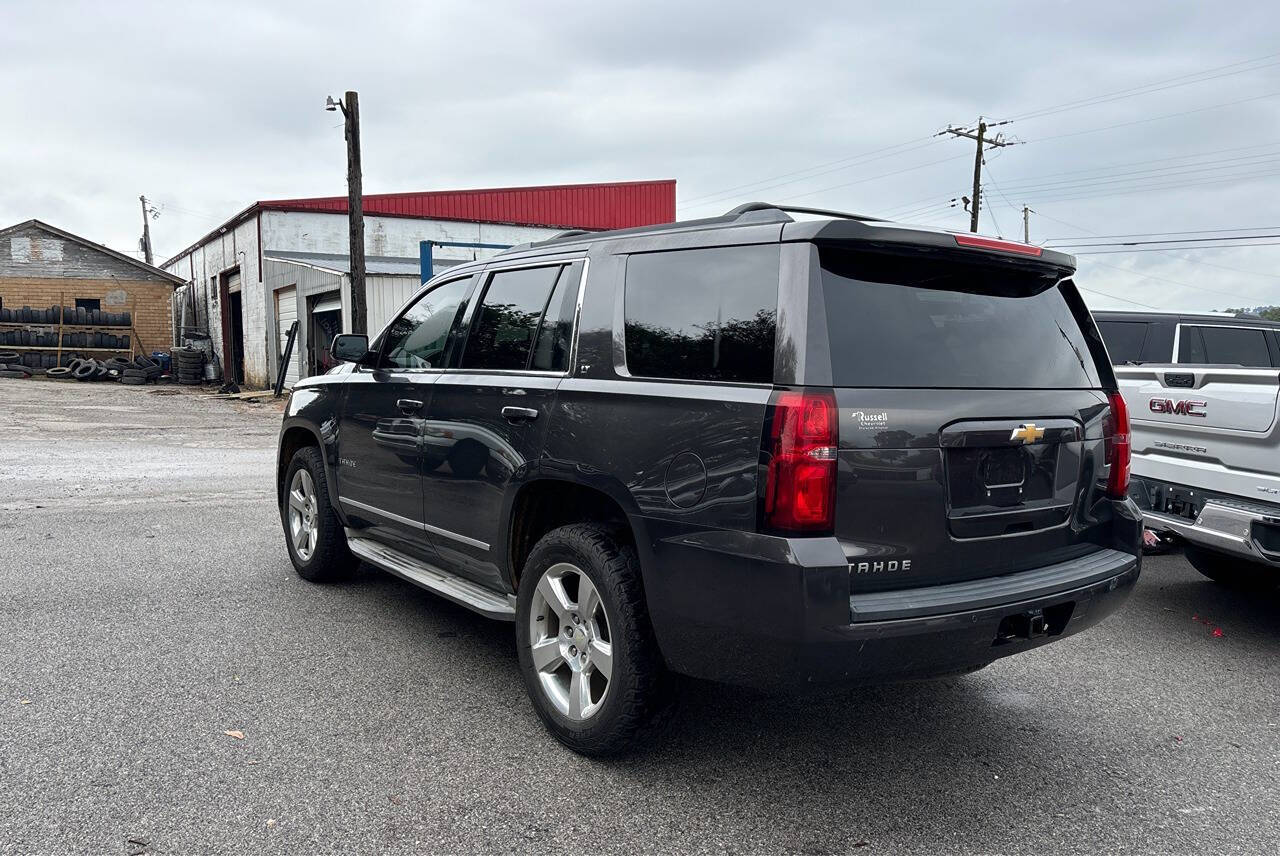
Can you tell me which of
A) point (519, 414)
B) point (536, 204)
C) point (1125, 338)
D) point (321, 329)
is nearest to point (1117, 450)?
point (519, 414)

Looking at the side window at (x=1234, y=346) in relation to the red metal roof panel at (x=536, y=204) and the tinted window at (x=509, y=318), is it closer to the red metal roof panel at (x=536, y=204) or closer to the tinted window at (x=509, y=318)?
the tinted window at (x=509, y=318)

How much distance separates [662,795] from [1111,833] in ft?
4.75

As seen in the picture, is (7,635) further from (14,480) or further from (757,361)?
(14,480)

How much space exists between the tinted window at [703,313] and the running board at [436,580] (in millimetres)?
1275

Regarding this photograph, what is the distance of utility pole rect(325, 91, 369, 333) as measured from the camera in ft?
64.5

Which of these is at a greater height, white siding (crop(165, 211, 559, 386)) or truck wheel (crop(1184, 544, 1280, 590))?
white siding (crop(165, 211, 559, 386))

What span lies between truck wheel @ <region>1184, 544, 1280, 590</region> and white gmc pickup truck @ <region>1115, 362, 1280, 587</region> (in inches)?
0.6

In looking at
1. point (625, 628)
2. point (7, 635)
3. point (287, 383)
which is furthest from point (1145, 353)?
point (287, 383)

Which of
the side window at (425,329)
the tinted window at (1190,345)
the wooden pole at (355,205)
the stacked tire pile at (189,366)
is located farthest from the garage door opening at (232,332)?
the tinted window at (1190,345)

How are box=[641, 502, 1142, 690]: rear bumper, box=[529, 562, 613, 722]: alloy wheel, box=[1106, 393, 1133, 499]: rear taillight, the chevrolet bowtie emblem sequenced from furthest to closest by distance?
box=[1106, 393, 1133, 499]: rear taillight
box=[529, 562, 613, 722]: alloy wheel
the chevrolet bowtie emblem
box=[641, 502, 1142, 690]: rear bumper

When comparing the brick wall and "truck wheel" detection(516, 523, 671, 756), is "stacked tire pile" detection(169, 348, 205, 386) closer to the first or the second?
the brick wall

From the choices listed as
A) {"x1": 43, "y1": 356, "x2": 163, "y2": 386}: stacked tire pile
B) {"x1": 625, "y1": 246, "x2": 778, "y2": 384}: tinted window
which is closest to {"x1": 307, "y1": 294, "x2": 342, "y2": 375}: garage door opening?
{"x1": 43, "y1": 356, "x2": 163, "y2": 386}: stacked tire pile

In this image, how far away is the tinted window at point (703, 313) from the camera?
2.95 metres

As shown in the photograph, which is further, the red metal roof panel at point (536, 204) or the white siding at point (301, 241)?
→ the red metal roof panel at point (536, 204)
